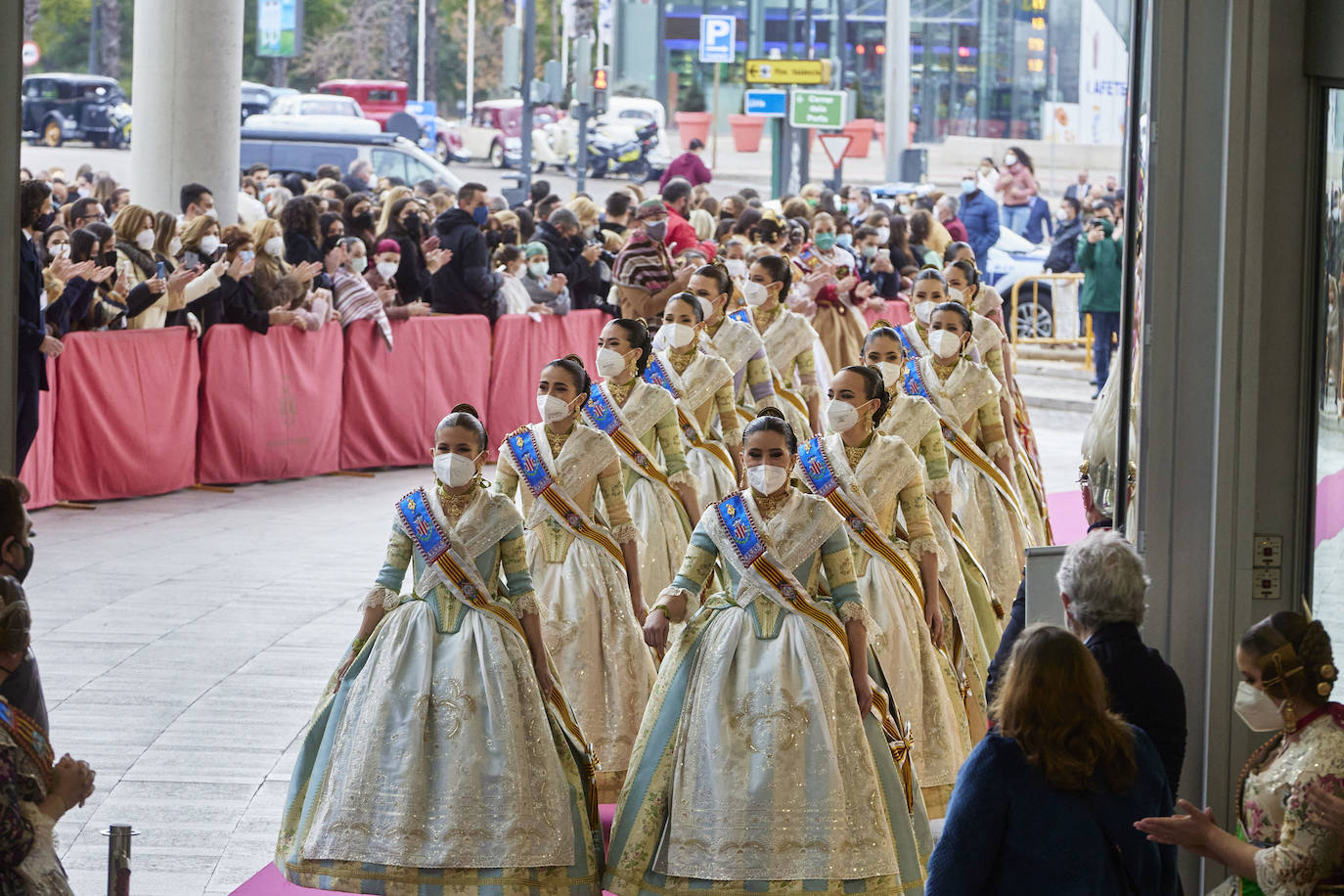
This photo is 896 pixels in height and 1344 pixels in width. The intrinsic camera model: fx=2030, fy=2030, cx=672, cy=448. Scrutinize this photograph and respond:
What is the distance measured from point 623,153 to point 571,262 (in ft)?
79.4

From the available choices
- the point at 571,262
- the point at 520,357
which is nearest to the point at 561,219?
the point at 571,262

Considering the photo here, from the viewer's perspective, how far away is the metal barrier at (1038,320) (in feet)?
67.4

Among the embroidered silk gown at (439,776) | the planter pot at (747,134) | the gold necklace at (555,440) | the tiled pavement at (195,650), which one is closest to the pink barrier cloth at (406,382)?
the tiled pavement at (195,650)

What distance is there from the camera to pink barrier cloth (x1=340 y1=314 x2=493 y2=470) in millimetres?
13711

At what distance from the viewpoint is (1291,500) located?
4832 millimetres

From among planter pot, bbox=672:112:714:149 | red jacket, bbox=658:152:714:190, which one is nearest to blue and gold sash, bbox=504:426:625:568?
red jacket, bbox=658:152:714:190

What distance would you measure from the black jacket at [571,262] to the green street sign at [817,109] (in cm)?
1409

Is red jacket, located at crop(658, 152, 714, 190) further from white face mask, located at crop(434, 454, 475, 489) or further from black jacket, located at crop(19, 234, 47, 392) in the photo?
white face mask, located at crop(434, 454, 475, 489)

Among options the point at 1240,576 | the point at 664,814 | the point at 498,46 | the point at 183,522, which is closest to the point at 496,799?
the point at 664,814

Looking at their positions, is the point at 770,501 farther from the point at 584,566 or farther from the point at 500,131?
the point at 500,131

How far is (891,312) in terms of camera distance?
1741 centimetres

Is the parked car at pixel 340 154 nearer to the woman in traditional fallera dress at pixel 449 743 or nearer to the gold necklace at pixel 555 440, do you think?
the gold necklace at pixel 555 440

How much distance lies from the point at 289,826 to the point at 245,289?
23.8 feet

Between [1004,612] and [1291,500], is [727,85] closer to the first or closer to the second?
[1004,612]
